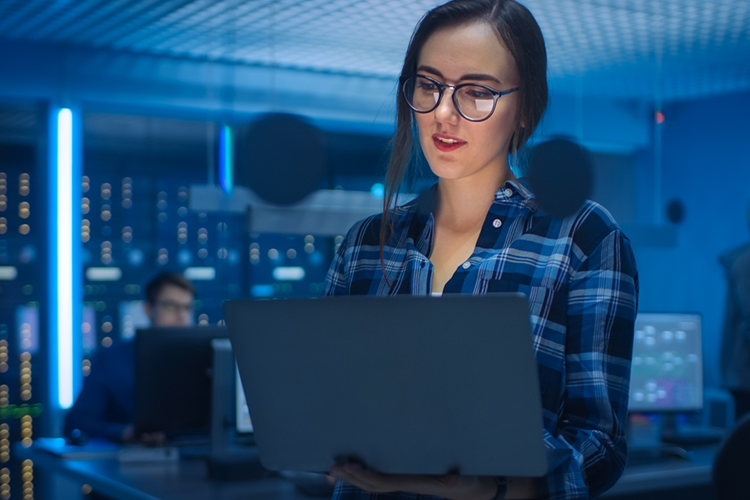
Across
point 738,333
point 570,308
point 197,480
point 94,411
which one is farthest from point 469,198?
point 738,333

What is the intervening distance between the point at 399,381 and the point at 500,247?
0.92 feet

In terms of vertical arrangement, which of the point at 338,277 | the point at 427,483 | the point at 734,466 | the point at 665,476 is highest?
the point at 338,277

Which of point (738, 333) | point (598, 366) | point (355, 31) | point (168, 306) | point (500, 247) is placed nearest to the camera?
point (598, 366)

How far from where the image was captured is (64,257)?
4539mm

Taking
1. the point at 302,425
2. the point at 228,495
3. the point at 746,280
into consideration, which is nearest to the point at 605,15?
the point at 746,280

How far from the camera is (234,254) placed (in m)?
5.27

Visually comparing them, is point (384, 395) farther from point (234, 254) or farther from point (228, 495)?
point (234, 254)

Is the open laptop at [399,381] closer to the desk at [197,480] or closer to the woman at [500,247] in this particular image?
the woman at [500,247]

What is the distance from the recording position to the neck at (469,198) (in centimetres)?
107

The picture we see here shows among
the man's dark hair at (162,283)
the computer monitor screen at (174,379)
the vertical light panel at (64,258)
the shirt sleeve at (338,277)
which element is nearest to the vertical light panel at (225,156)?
the vertical light panel at (64,258)

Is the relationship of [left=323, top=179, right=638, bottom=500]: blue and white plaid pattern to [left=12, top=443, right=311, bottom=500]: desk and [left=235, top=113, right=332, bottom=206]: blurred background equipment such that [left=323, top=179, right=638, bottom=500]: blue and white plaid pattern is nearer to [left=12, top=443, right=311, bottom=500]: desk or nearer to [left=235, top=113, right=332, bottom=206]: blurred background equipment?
[left=12, top=443, right=311, bottom=500]: desk

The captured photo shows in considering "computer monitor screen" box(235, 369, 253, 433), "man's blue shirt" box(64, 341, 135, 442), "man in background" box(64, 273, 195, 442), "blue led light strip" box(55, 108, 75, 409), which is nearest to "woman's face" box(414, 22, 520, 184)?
"computer monitor screen" box(235, 369, 253, 433)

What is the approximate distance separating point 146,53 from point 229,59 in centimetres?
50

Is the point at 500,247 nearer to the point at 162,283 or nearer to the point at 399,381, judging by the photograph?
the point at 399,381
